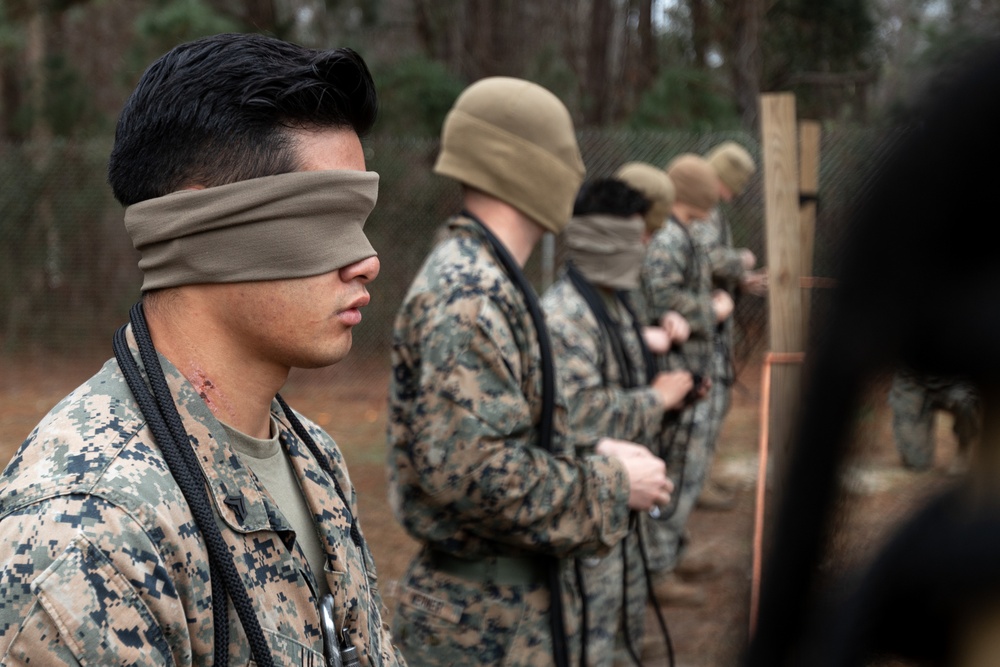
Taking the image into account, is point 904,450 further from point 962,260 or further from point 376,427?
point 376,427

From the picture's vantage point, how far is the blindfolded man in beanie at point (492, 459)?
2688 mm

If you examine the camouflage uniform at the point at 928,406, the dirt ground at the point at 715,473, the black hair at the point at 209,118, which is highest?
the black hair at the point at 209,118

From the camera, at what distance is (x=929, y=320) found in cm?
57

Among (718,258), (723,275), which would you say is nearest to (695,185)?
(718,258)

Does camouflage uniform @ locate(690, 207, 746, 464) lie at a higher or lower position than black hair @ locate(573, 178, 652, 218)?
lower

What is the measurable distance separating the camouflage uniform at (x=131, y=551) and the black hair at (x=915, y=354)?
3.24ft

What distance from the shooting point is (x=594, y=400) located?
3.93 m

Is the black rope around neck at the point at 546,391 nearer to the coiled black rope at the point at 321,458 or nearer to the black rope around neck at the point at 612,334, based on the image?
the coiled black rope at the point at 321,458

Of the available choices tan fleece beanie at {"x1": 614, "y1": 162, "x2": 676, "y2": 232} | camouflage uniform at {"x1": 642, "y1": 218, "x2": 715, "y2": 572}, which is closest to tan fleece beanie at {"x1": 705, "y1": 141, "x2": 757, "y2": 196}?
camouflage uniform at {"x1": 642, "y1": 218, "x2": 715, "y2": 572}

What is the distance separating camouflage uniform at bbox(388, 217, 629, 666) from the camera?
2680 mm

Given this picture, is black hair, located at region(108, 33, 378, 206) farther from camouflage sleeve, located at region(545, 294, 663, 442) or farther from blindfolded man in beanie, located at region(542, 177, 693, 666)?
camouflage sleeve, located at region(545, 294, 663, 442)

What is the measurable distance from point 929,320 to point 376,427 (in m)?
10.5

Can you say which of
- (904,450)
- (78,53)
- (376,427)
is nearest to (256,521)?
(904,450)

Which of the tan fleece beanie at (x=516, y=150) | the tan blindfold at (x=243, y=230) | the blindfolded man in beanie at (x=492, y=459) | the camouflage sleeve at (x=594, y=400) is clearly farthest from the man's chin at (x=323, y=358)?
the camouflage sleeve at (x=594, y=400)
